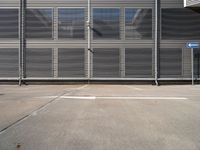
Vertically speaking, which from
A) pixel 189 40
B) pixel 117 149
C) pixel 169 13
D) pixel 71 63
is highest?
pixel 169 13

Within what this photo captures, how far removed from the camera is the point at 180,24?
29.2 metres

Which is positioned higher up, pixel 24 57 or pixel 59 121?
pixel 24 57

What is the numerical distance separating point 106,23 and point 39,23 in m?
5.71

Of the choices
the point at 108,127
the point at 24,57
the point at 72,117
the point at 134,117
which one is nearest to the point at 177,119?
the point at 134,117

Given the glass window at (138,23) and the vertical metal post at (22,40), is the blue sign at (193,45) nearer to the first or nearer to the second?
the glass window at (138,23)

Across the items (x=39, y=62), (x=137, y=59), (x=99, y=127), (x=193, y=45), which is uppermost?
(x=193, y=45)

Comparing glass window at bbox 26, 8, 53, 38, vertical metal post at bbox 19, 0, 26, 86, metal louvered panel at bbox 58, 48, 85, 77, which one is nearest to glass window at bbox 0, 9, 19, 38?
vertical metal post at bbox 19, 0, 26, 86

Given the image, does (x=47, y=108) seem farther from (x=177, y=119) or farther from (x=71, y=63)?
(x=71, y=63)

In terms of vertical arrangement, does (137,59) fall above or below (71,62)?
above

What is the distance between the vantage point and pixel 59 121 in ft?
31.7

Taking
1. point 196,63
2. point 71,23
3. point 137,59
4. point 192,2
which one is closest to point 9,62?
point 71,23

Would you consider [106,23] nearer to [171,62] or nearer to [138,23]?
[138,23]

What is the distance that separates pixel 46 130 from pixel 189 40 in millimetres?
22990

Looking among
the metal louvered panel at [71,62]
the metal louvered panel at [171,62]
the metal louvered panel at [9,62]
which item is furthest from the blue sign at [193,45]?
the metal louvered panel at [9,62]
